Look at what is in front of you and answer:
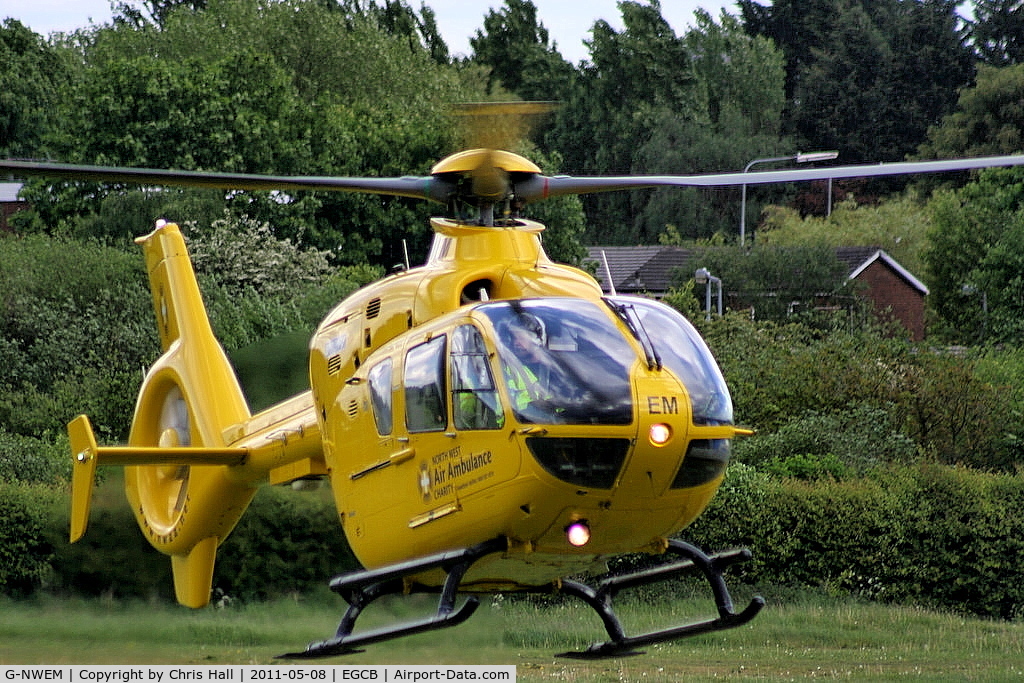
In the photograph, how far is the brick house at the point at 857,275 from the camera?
131 ft

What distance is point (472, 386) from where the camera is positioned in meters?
9.25

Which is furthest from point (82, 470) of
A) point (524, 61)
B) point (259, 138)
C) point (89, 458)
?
point (524, 61)

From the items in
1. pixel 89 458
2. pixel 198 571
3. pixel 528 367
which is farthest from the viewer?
pixel 198 571

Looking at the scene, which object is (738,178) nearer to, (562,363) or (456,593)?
(562,363)

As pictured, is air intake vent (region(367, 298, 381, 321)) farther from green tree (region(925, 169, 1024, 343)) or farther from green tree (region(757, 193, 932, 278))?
green tree (region(757, 193, 932, 278))

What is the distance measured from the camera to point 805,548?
806 inches

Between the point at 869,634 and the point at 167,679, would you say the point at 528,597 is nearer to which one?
the point at 869,634

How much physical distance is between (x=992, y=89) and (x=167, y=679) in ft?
149

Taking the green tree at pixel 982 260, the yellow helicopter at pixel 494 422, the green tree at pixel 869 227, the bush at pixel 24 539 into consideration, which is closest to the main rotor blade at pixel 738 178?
the yellow helicopter at pixel 494 422

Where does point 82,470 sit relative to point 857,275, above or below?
above

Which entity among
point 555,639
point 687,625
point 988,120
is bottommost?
point 555,639

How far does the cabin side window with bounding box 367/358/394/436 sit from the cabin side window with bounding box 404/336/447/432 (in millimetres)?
275

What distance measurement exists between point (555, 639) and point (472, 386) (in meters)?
10.1

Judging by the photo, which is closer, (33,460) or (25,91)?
(33,460)
